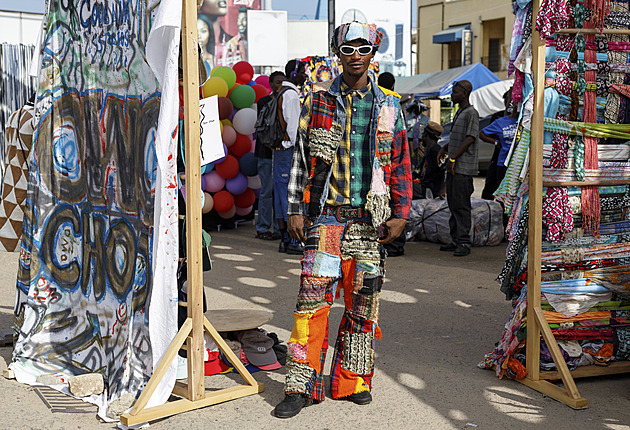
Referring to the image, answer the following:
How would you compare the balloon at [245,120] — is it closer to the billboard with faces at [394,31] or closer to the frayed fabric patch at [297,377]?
the frayed fabric patch at [297,377]

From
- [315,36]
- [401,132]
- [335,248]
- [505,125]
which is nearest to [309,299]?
[335,248]

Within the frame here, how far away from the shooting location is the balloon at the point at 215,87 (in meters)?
10.8

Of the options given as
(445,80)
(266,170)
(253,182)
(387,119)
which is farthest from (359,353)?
(445,80)

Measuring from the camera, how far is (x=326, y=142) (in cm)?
444

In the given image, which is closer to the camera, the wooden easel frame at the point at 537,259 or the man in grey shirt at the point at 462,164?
the wooden easel frame at the point at 537,259

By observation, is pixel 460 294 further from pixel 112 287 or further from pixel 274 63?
pixel 274 63

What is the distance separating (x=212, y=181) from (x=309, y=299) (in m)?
6.82

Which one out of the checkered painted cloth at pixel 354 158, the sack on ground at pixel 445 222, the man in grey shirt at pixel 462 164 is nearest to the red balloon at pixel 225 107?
the sack on ground at pixel 445 222

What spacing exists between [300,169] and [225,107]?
21.4 ft

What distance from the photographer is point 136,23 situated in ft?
14.6

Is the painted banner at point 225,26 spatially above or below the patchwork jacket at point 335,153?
above

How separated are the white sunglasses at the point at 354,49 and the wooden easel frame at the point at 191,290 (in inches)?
32.4

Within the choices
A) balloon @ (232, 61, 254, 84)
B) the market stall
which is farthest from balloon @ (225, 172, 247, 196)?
the market stall

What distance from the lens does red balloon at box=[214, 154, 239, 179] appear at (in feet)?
35.8
